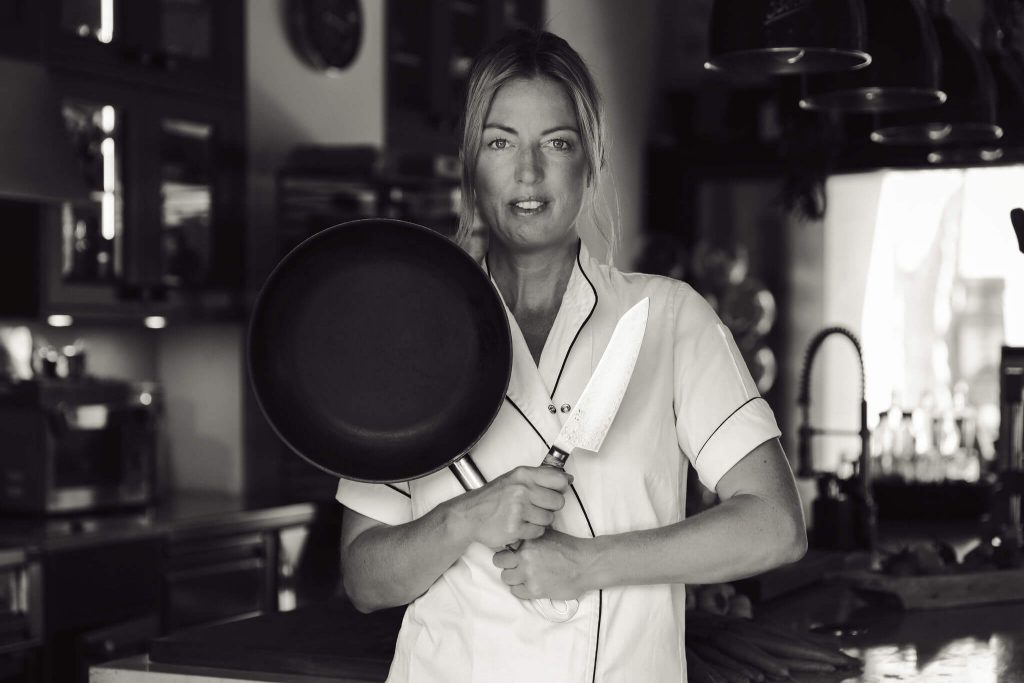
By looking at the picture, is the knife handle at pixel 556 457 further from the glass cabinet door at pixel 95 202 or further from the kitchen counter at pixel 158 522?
the glass cabinet door at pixel 95 202

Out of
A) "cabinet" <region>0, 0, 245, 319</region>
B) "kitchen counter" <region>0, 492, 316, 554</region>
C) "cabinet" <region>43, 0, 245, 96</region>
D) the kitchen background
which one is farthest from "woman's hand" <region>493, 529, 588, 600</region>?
"cabinet" <region>43, 0, 245, 96</region>

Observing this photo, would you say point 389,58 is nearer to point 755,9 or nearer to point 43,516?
point 43,516

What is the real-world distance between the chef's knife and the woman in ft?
0.23

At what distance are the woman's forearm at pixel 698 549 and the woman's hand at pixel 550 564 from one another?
0.01 meters

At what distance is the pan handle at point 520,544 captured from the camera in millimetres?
1353

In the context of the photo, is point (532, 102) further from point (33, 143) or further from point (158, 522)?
point (158, 522)

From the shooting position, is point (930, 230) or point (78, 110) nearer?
point (78, 110)

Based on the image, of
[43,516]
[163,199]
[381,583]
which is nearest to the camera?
[381,583]

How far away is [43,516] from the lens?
335 centimetres

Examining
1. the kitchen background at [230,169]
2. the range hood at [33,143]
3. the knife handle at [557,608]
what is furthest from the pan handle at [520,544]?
the range hood at [33,143]

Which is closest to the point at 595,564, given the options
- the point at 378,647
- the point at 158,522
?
the point at 378,647

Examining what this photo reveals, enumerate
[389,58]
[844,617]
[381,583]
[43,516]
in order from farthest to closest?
[389,58] → [43,516] → [844,617] → [381,583]

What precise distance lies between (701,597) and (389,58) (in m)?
3.05

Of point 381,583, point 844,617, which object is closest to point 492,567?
point 381,583
